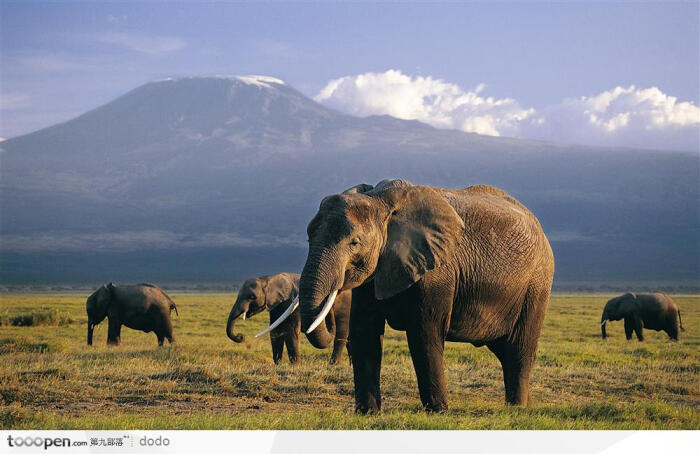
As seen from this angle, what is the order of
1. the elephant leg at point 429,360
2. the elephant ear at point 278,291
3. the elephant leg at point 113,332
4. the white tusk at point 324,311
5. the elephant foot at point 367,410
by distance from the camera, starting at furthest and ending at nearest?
the elephant leg at point 113,332
the elephant ear at point 278,291
the elephant foot at point 367,410
the elephant leg at point 429,360
the white tusk at point 324,311

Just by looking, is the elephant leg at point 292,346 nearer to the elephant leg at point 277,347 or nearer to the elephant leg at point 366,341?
the elephant leg at point 277,347

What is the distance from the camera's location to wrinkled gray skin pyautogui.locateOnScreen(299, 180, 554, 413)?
10.6m

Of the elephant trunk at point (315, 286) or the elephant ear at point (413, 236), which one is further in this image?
Result: the elephant ear at point (413, 236)

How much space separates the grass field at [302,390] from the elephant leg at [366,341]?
37cm

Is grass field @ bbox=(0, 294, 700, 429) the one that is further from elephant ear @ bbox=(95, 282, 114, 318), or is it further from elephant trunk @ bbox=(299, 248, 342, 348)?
elephant trunk @ bbox=(299, 248, 342, 348)

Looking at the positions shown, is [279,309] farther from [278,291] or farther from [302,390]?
[302,390]

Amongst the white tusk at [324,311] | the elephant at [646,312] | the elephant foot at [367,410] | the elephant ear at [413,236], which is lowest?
the elephant at [646,312]

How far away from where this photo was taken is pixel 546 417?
11977 millimetres

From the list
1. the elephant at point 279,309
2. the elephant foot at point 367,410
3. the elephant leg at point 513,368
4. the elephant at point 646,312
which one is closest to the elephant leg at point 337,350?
the elephant at point 279,309

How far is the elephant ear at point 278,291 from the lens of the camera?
70.8 ft
